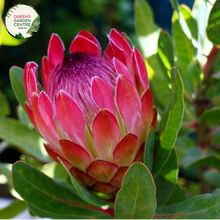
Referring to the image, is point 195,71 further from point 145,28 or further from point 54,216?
point 54,216

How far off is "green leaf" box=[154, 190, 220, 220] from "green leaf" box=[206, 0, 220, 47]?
36cm

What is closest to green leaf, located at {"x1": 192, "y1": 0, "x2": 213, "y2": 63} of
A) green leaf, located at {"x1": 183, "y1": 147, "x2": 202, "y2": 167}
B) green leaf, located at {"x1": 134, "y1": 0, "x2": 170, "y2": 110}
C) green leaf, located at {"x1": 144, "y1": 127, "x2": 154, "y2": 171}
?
green leaf, located at {"x1": 134, "y1": 0, "x2": 170, "y2": 110}

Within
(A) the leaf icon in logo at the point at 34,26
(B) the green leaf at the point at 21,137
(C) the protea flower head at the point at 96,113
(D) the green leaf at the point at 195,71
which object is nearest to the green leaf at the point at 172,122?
(C) the protea flower head at the point at 96,113

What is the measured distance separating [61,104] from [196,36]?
1.55 ft

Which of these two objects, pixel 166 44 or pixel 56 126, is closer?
pixel 56 126

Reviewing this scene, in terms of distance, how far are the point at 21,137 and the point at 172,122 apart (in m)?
0.59

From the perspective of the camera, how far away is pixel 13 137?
90 cm

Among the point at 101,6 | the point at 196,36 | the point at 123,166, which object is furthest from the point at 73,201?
the point at 101,6

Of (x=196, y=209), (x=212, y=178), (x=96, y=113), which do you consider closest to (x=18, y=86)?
(x=96, y=113)

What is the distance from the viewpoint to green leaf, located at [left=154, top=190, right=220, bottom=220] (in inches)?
19.7

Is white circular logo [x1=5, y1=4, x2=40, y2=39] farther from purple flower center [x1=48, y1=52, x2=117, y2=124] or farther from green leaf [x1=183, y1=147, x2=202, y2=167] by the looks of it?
green leaf [x1=183, y1=147, x2=202, y2=167]

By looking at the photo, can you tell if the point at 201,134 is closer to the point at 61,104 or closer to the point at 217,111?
the point at 217,111

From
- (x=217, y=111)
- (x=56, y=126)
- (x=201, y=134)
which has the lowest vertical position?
(x=201, y=134)

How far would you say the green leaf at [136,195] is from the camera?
1.45 feet
